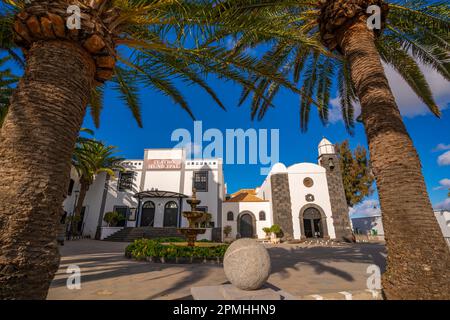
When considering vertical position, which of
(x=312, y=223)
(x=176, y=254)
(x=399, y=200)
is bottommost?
(x=176, y=254)

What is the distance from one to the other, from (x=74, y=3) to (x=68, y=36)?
501mm

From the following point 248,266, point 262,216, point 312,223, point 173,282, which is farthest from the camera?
point 262,216

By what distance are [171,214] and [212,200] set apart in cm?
445

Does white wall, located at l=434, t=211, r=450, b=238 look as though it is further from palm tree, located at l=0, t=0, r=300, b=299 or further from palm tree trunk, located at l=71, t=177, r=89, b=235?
palm tree trunk, located at l=71, t=177, r=89, b=235

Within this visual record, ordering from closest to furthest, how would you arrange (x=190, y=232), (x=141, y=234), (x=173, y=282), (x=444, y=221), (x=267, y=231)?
1. (x=173, y=282)
2. (x=190, y=232)
3. (x=141, y=234)
4. (x=267, y=231)
5. (x=444, y=221)

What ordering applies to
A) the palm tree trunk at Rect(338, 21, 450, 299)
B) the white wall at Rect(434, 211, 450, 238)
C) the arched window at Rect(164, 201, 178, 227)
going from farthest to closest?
the white wall at Rect(434, 211, 450, 238)
the arched window at Rect(164, 201, 178, 227)
the palm tree trunk at Rect(338, 21, 450, 299)

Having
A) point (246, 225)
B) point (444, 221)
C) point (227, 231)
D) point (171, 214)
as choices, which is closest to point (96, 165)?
point (171, 214)

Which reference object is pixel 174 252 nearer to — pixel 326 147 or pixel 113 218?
pixel 113 218

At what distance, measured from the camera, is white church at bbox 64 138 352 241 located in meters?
22.3

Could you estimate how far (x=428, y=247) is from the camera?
3.17 m

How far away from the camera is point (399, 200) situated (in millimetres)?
3486

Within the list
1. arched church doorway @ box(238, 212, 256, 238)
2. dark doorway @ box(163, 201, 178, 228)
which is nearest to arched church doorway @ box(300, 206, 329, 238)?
arched church doorway @ box(238, 212, 256, 238)

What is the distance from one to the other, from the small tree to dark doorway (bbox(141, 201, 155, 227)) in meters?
1.99
